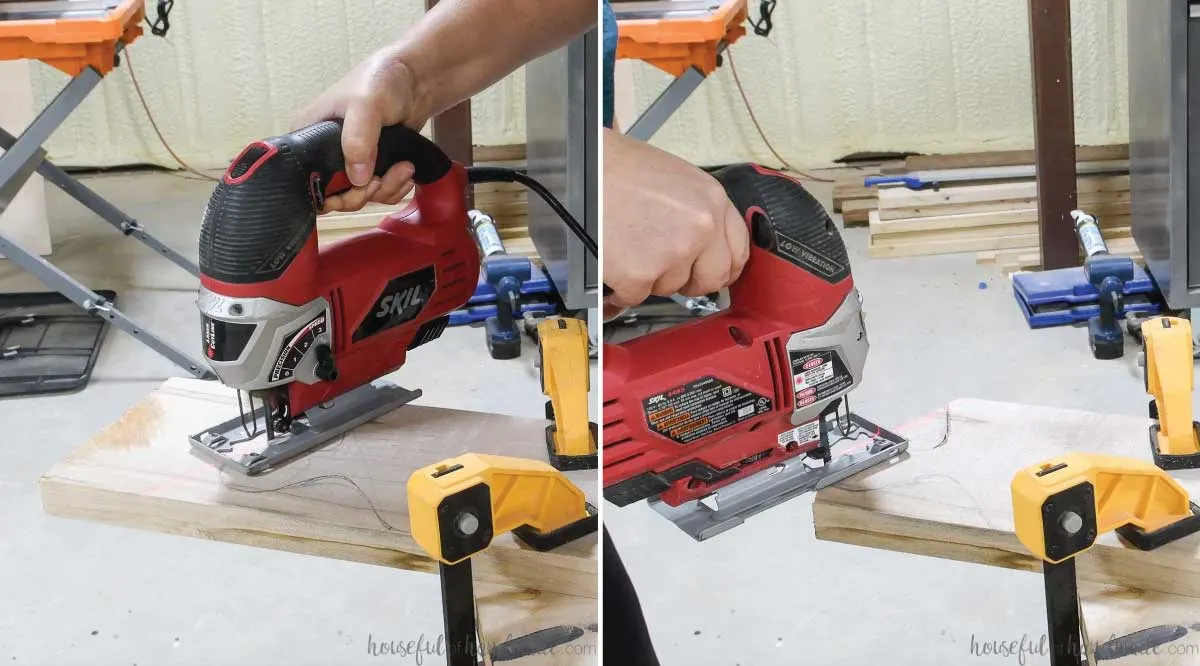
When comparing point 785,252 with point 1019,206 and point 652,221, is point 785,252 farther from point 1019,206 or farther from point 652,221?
point 1019,206

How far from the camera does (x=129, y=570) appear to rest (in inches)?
35.6

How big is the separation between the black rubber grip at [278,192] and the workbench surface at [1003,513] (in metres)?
0.36

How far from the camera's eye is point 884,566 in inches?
32.3

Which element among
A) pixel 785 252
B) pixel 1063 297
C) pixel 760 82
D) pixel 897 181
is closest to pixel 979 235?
pixel 1063 297

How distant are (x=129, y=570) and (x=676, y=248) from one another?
66 centimetres

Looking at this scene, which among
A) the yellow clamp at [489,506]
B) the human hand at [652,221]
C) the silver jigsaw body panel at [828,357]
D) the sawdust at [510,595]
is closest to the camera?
the human hand at [652,221]

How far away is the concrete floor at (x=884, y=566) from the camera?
0.64m

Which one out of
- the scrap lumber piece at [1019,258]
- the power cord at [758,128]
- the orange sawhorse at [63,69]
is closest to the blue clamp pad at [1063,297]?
the scrap lumber piece at [1019,258]

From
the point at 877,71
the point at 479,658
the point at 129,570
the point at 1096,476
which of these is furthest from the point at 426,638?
the point at 877,71

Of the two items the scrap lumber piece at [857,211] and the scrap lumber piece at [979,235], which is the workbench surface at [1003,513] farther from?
the scrap lumber piece at [979,235]

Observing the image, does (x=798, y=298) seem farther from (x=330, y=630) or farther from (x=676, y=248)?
(x=330, y=630)

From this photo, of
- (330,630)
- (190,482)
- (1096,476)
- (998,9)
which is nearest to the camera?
(1096,476)

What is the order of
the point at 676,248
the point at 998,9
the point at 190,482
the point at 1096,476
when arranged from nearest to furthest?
the point at 676,248 < the point at 1096,476 < the point at 190,482 < the point at 998,9

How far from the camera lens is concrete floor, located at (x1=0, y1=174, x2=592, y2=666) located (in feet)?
2.31
